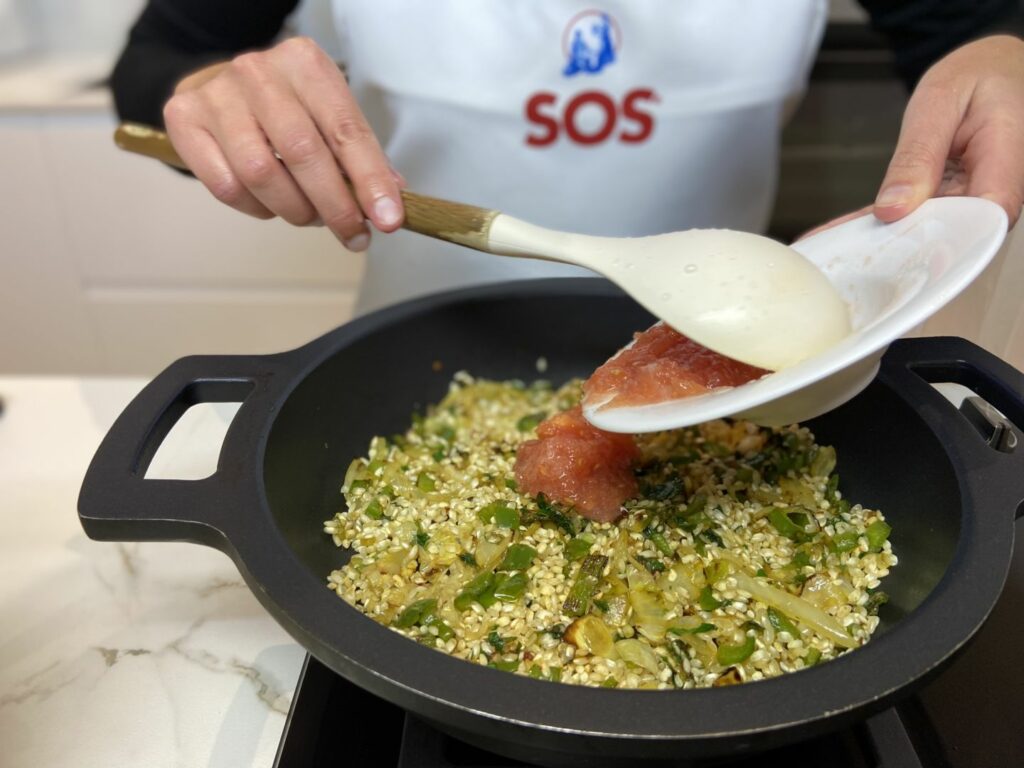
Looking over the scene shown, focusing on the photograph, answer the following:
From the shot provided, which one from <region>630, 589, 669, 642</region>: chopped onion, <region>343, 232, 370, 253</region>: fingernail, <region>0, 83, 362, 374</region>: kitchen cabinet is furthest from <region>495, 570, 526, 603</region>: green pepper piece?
<region>0, 83, 362, 374</region>: kitchen cabinet

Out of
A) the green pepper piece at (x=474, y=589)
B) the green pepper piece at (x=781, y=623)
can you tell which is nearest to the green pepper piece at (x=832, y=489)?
the green pepper piece at (x=781, y=623)

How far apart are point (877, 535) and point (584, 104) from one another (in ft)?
2.93

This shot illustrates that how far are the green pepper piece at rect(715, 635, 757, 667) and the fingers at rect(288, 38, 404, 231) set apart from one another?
1.93 ft

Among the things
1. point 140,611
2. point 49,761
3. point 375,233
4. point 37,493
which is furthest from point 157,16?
point 49,761

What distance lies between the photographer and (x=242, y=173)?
3.27 ft

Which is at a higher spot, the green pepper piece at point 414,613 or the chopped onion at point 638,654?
the chopped onion at point 638,654

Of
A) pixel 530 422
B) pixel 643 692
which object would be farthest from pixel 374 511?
pixel 643 692

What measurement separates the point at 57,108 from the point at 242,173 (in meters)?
1.50

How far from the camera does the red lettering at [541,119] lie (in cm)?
145

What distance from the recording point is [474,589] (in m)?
0.89

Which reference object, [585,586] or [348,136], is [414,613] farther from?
[348,136]

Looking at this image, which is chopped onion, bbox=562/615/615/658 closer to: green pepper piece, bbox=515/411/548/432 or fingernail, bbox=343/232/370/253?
green pepper piece, bbox=515/411/548/432

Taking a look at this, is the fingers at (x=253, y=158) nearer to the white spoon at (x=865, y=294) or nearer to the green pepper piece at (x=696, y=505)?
the white spoon at (x=865, y=294)

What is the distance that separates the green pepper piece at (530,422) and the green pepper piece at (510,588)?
11.9 inches
